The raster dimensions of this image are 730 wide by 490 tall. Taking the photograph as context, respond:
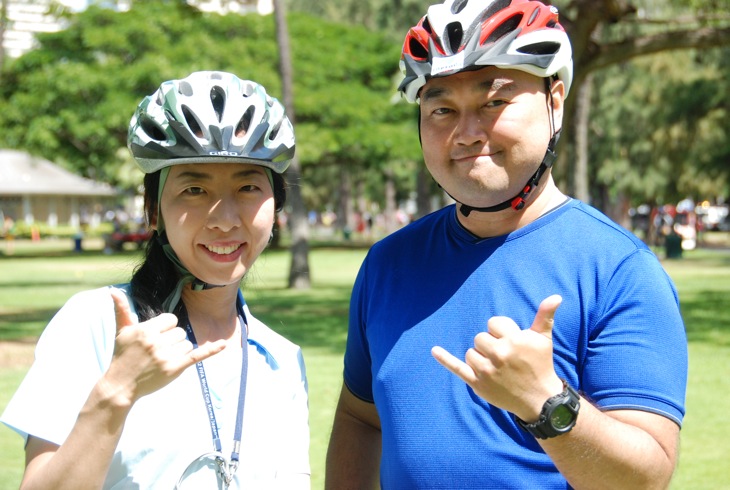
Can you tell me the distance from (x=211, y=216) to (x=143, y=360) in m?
0.63

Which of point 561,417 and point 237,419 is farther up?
point 561,417

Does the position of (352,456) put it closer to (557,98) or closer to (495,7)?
(557,98)

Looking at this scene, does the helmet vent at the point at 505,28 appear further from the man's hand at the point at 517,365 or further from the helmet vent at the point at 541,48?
the man's hand at the point at 517,365

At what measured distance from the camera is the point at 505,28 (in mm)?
2621

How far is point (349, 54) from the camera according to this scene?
38500mm

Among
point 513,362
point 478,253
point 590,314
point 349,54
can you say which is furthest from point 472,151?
point 349,54

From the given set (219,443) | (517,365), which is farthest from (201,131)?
(517,365)

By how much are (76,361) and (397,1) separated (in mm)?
42350

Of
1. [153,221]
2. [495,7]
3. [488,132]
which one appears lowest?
[153,221]

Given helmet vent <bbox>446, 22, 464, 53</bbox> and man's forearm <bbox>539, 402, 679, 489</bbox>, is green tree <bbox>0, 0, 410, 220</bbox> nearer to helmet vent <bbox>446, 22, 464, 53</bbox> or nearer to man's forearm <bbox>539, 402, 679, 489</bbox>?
helmet vent <bbox>446, 22, 464, 53</bbox>

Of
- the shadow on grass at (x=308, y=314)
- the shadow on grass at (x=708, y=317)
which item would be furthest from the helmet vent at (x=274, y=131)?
the shadow on grass at (x=708, y=317)

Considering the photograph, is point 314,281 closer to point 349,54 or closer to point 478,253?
point 349,54

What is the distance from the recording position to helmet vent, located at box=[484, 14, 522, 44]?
8.45 ft

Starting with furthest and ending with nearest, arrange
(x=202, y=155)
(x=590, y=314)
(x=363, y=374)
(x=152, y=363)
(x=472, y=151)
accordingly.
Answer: (x=363, y=374), (x=202, y=155), (x=472, y=151), (x=590, y=314), (x=152, y=363)
